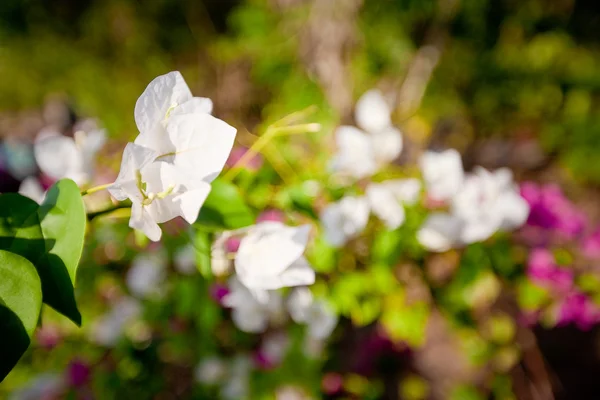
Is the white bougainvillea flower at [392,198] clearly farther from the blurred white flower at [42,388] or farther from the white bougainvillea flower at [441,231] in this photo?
the blurred white flower at [42,388]

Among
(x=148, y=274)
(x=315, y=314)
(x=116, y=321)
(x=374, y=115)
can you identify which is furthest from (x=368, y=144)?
(x=116, y=321)

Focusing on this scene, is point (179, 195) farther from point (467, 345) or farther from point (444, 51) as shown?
point (444, 51)

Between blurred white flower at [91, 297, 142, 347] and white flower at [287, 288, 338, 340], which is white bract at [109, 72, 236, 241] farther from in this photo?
blurred white flower at [91, 297, 142, 347]

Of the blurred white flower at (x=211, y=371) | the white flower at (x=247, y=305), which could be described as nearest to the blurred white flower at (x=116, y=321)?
the blurred white flower at (x=211, y=371)

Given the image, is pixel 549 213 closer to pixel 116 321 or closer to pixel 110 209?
pixel 110 209

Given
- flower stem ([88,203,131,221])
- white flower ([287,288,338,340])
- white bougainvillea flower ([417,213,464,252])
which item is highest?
flower stem ([88,203,131,221])

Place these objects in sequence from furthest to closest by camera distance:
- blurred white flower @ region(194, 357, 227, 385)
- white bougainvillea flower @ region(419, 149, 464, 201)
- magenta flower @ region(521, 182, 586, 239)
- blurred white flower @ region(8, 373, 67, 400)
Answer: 1. blurred white flower @ region(194, 357, 227, 385)
2. blurred white flower @ region(8, 373, 67, 400)
3. magenta flower @ region(521, 182, 586, 239)
4. white bougainvillea flower @ region(419, 149, 464, 201)

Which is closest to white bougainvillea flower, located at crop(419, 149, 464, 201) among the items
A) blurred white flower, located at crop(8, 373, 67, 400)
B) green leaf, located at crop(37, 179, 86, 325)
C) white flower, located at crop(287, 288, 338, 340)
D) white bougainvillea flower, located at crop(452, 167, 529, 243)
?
white bougainvillea flower, located at crop(452, 167, 529, 243)
